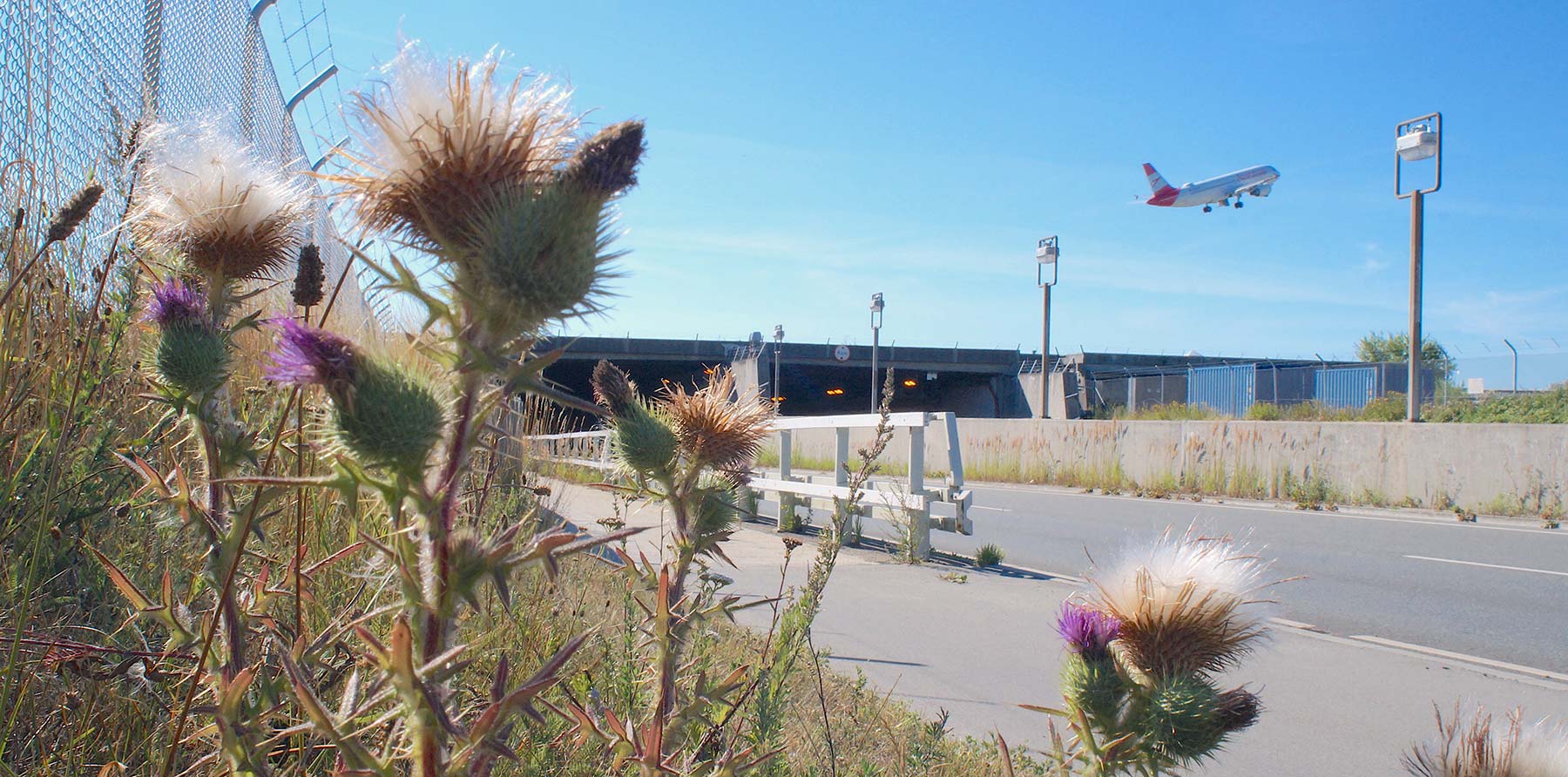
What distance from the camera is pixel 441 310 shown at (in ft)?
4.15

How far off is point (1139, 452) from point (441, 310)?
23463 millimetres

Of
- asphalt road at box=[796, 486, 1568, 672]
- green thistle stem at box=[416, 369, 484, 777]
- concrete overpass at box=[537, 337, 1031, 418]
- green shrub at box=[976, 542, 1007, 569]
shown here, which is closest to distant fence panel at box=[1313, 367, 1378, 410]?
concrete overpass at box=[537, 337, 1031, 418]

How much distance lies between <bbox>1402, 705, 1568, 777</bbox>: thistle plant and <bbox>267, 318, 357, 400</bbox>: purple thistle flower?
143 cm

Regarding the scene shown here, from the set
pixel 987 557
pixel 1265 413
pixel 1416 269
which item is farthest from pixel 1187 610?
pixel 1265 413

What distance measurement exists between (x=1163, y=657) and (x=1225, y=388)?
39.9 m

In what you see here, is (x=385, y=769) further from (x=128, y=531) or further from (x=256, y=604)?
(x=128, y=531)

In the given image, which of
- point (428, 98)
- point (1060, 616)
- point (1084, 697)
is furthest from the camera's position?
point (1060, 616)

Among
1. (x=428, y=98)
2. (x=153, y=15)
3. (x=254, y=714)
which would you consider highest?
(x=153, y=15)

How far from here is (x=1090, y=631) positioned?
160 cm

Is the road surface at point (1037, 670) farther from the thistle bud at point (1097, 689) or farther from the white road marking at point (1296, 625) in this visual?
the thistle bud at point (1097, 689)

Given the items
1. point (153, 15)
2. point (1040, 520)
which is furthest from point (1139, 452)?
point (153, 15)

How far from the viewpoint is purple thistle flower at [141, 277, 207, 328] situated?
194 centimetres

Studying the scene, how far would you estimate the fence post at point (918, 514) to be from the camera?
383 inches

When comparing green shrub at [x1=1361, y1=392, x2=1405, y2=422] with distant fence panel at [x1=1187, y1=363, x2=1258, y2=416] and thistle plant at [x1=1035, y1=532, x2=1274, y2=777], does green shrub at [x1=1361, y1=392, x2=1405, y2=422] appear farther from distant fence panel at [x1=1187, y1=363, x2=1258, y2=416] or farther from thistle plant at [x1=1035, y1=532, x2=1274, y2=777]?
thistle plant at [x1=1035, y1=532, x2=1274, y2=777]
